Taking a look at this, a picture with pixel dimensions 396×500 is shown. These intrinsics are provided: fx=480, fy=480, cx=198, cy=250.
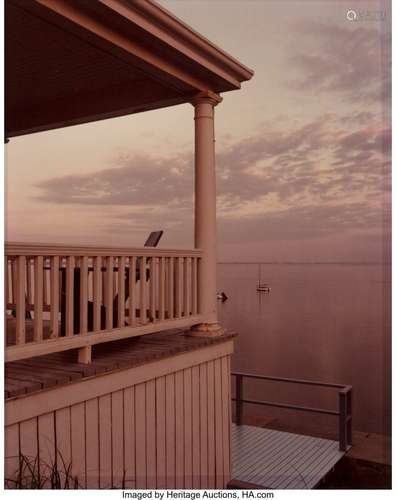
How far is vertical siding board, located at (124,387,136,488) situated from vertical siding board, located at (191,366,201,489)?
0.80 metres

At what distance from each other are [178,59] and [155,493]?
10.8ft

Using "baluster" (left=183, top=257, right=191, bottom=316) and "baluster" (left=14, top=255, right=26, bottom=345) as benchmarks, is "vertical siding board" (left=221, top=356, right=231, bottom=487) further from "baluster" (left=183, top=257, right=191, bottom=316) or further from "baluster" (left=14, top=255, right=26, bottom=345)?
"baluster" (left=14, top=255, right=26, bottom=345)

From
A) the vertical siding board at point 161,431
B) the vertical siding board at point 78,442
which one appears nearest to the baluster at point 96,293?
the vertical siding board at point 78,442

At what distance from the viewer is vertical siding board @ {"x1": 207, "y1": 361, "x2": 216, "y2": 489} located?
4.41m

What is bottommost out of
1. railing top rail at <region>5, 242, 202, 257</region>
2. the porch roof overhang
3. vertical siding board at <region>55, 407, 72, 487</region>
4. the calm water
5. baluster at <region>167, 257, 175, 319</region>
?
the calm water

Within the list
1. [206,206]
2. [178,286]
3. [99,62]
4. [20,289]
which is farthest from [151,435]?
[99,62]

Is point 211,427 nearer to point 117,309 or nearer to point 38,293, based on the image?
point 117,309

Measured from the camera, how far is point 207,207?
4582 mm

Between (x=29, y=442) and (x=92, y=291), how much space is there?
3.61 ft

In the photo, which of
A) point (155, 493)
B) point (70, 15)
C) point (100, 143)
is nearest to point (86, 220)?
point (100, 143)

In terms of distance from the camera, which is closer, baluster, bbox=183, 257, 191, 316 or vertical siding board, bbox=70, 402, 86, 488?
vertical siding board, bbox=70, 402, 86, 488

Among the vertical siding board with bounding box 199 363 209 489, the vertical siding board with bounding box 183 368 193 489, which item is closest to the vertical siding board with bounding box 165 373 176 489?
the vertical siding board with bounding box 183 368 193 489

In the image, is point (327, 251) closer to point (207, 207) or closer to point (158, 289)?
point (207, 207)

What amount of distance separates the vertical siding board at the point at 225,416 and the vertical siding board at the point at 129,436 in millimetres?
1293
